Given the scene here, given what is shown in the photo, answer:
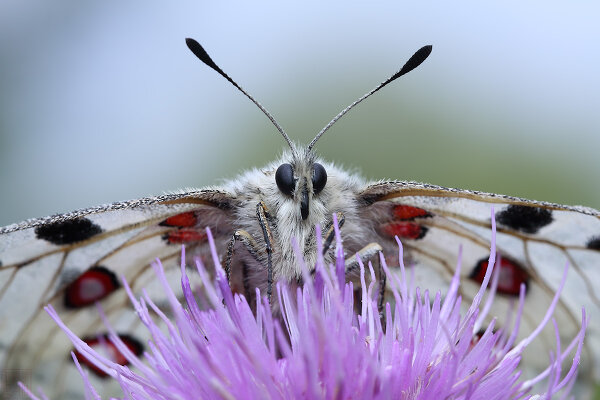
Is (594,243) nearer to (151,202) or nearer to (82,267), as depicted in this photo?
(151,202)

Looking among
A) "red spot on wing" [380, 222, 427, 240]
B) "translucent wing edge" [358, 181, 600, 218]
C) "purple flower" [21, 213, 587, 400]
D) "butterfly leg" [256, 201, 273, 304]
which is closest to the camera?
"purple flower" [21, 213, 587, 400]

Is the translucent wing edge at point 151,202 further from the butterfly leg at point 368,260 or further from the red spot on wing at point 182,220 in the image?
the butterfly leg at point 368,260

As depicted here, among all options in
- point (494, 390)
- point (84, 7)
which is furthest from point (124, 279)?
point (84, 7)

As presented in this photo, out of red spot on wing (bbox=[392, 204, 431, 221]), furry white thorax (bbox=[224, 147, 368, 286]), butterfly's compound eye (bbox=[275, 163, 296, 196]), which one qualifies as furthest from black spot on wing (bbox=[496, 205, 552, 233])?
butterfly's compound eye (bbox=[275, 163, 296, 196])

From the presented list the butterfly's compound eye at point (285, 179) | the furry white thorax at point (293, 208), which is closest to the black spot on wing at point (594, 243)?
the furry white thorax at point (293, 208)

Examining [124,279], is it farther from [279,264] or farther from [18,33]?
[18,33]

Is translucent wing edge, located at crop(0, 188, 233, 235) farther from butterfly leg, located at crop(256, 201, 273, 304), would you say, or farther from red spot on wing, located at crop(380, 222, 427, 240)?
red spot on wing, located at crop(380, 222, 427, 240)

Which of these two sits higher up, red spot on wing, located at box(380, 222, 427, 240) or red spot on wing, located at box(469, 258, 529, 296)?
red spot on wing, located at box(380, 222, 427, 240)
